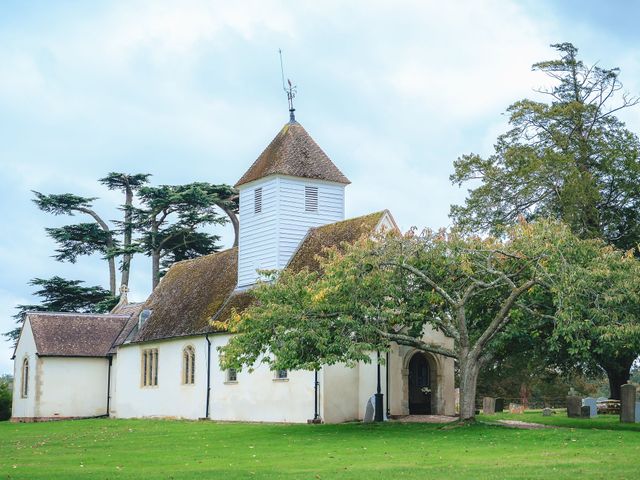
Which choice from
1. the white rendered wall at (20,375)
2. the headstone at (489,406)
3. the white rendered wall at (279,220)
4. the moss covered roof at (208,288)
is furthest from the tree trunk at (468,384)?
the white rendered wall at (20,375)

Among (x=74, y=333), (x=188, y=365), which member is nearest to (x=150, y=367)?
(x=188, y=365)

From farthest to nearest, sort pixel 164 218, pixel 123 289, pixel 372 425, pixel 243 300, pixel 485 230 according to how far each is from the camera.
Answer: pixel 164 218 → pixel 123 289 → pixel 485 230 → pixel 243 300 → pixel 372 425

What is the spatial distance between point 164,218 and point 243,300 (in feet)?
92.9

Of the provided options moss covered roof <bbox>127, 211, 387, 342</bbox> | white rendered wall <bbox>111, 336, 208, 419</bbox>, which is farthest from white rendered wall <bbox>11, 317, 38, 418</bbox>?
moss covered roof <bbox>127, 211, 387, 342</bbox>

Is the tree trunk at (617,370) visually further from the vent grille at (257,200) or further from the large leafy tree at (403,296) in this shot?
the vent grille at (257,200)

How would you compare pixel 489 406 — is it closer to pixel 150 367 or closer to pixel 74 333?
pixel 150 367

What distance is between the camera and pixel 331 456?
70.5ft

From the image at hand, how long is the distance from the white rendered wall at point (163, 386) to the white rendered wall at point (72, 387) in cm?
92

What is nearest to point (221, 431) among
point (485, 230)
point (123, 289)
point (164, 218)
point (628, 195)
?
point (485, 230)

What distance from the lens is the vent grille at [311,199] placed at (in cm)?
4078

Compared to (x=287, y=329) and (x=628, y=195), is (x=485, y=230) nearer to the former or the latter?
(x=628, y=195)

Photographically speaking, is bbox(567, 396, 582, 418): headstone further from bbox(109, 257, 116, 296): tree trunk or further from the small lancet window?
bbox(109, 257, 116, 296): tree trunk

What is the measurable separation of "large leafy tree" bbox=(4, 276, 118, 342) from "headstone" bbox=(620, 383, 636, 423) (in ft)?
132

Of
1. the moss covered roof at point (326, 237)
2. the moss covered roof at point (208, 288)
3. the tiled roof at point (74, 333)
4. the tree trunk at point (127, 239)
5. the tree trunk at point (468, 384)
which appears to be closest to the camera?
the tree trunk at point (468, 384)
